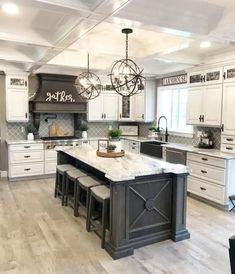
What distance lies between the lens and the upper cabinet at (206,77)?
4867 millimetres

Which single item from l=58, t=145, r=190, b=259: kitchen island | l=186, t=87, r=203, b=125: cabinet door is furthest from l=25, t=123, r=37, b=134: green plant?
l=186, t=87, r=203, b=125: cabinet door

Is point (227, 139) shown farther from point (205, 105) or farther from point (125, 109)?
point (125, 109)

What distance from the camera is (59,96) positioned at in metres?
Answer: 6.74

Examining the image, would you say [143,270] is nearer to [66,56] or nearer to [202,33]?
[202,33]

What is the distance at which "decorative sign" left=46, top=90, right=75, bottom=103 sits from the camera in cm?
662

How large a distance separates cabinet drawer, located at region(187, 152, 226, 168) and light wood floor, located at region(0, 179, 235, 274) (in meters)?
0.78

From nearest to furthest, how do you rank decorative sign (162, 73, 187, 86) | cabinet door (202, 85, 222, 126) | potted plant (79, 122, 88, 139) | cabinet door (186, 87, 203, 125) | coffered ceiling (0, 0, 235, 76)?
coffered ceiling (0, 0, 235, 76) < cabinet door (202, 85, 222, 126) < cabinet door (186, 87, 203, 125) < decorative sign (162, 73, 187, 86) < potted plant (79, 122, 88, 139)

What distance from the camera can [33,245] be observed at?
3.30 metres

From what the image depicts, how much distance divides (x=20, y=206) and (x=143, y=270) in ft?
8.83

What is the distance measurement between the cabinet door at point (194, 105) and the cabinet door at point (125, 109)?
2.28m

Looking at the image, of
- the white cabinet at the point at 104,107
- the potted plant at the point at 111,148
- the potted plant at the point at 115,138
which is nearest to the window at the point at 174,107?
the white cabinet at the point at 104,107

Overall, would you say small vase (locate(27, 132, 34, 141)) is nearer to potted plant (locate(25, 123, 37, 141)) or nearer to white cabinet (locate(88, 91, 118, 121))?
potted plant (locate(25, 123, 37, 141))

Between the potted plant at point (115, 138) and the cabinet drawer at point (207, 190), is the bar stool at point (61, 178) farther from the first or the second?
the cabinet drawer at point (207, 190)

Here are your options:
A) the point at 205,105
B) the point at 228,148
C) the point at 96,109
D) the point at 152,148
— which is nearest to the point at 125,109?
the point at 96,109
